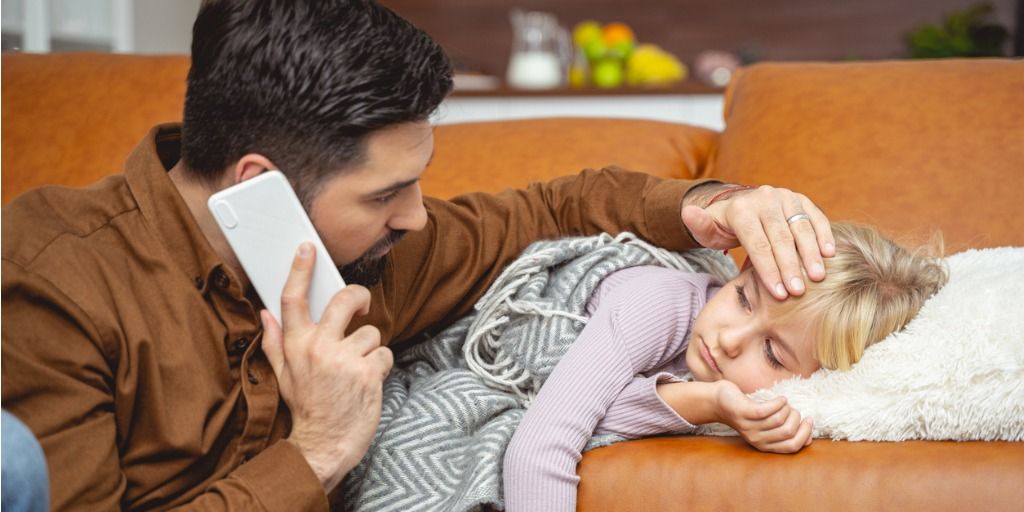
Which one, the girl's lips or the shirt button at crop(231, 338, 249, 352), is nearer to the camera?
the shirt button at crop(231, 338, 249, 352)

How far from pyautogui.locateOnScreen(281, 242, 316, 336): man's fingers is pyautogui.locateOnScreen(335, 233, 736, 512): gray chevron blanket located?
22 centimetres

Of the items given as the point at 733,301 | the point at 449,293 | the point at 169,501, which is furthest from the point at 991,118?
the point at 169,501

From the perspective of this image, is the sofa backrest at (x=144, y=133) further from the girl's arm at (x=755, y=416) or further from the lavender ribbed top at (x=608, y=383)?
the girl's arm at (x=755, y=416)

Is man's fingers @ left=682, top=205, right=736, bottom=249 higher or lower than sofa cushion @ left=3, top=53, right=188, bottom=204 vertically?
higher

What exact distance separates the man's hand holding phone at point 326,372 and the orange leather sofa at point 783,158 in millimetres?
265

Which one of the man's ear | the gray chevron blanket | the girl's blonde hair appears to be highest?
the man's ear

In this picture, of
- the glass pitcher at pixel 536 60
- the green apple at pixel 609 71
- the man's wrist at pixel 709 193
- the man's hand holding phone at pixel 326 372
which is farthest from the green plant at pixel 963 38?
the man's hand holding phone at pixel 326 372

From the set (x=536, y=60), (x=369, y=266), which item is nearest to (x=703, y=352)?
(x=369, y=266)

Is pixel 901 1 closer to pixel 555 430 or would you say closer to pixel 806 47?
pixel 806 47

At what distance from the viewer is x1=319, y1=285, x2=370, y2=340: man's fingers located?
1.02m

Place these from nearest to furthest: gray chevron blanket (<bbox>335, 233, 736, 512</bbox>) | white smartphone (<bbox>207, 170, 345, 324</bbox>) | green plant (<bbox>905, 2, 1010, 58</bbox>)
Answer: white smartphone (<bbox>207, 170, 345, 324</bbox>), gray chevron blanket (<bbox>335, 233, 736, 512</bbox>), green plant (<bbox>905, 2, 1010, 58</bbox>)

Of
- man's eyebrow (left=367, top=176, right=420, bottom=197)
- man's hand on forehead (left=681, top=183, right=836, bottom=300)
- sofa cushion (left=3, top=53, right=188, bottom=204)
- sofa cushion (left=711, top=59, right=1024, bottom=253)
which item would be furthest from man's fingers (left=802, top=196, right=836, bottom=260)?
sofa cushion (left=3, top=53, right=188, bottom=204)

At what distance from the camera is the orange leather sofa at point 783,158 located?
99cm

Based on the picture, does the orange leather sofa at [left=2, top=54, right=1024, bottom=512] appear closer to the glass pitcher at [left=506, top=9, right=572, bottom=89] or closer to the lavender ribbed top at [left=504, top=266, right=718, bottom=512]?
the lavender ribbed top at [left=504, top=266, right=718, bottom=512]
